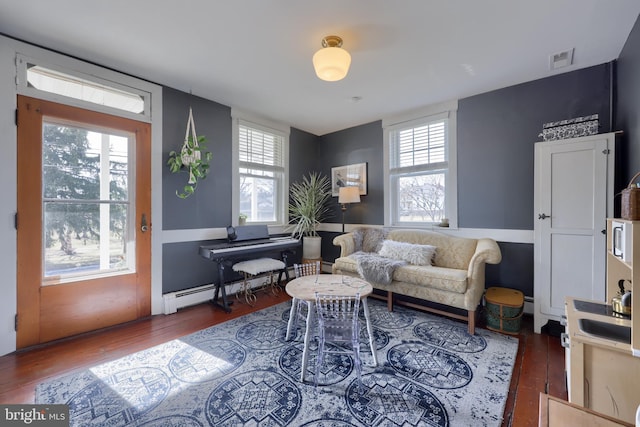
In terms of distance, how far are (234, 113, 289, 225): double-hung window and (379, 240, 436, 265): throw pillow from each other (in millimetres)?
1843

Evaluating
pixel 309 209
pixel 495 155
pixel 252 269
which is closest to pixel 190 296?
pixel 252 269

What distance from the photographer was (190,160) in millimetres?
3092

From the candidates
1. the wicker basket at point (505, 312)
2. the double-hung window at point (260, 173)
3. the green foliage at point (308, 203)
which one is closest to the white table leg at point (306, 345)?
the wicker basket at point (505, 312)

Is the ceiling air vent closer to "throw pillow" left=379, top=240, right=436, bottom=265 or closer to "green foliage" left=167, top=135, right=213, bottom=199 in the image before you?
"throw pillow" left=379, top=240, right=436, bottom=265

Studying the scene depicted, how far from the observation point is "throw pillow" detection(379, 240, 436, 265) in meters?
3.23

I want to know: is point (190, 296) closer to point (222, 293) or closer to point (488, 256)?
point (222, 293)

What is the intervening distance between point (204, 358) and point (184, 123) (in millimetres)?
2648

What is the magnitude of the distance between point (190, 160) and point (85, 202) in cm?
106

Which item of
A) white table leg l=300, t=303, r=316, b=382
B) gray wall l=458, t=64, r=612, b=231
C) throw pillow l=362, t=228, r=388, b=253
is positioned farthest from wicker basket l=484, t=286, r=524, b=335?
white table leg l=300, t=303, r=316, b=382

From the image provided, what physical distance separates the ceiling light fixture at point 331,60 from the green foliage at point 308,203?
2.42 metres

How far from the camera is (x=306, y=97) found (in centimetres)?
340

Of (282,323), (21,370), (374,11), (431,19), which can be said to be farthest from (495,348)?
(21,370)

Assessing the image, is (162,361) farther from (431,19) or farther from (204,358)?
(431,19)

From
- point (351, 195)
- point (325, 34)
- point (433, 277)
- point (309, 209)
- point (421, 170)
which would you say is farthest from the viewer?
point (309, 209)
